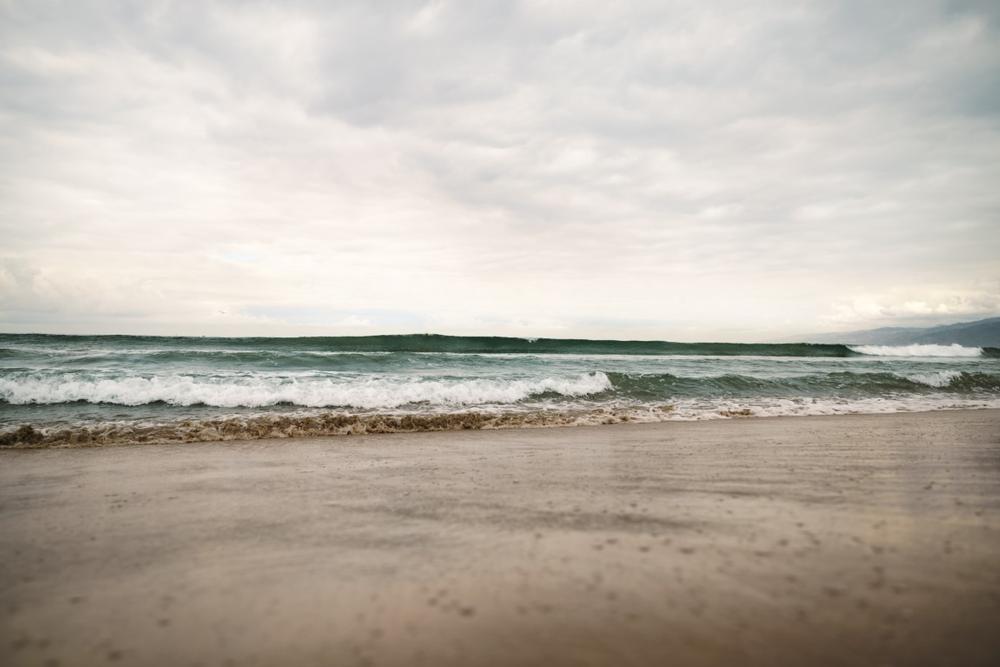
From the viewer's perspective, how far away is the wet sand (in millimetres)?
1632

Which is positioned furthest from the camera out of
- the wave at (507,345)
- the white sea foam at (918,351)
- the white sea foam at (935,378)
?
the white sea foam at (918,351)

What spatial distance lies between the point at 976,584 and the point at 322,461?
4.96m

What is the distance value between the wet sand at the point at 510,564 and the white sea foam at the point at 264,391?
480 cm

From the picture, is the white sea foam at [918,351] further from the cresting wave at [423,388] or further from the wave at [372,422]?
the wave at [372,422]

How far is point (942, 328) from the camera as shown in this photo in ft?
194

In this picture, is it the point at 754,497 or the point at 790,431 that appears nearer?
the point at 754,497

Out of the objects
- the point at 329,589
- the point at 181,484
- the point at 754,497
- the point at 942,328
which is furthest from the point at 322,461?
the point at 942,328

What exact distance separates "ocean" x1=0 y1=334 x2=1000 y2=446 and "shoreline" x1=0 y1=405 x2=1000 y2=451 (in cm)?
3

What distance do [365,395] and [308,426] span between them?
101 inches

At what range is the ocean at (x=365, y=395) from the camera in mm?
7430

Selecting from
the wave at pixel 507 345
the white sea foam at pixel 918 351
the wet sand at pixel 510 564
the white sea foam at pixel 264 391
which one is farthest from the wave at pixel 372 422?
the white sea foam at pixel 918 351

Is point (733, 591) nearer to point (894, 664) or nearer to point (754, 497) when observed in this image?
point (894, 664)

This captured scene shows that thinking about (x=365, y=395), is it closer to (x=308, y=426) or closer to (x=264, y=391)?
(x=264, y=391)

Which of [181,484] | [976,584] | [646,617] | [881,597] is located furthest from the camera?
[181,484]
